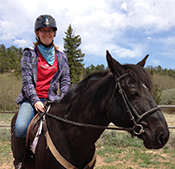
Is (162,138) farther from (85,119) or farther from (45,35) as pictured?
(45,35)

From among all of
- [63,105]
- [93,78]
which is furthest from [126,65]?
[63,105]

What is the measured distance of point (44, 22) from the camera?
2748 millimetres

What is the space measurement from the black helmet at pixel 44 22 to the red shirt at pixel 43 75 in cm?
45

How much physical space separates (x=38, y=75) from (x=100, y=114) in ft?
4.24

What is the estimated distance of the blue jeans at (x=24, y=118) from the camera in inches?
97.4

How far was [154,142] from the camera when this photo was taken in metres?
1.61

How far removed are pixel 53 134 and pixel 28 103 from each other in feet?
2.45

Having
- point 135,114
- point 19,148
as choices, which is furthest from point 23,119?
point 135,114

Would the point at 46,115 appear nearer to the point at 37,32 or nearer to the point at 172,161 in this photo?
the point at 37,32

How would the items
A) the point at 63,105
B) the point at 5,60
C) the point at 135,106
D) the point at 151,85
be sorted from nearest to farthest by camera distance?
the point at 135,106
the point at 151,85
the point at 63,105
the point at 5,60

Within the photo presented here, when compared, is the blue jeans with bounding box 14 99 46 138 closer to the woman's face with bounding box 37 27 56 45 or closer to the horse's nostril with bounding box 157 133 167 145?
the woman's face with bounding box 37 27 56 45

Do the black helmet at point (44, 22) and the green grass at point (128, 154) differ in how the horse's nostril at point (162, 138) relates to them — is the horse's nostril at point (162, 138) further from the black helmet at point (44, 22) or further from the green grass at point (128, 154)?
the green grass at point (128, 154)

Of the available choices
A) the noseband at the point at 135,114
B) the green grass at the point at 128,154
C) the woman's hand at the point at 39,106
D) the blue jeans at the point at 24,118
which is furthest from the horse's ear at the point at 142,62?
the green grass at the point at 128,154

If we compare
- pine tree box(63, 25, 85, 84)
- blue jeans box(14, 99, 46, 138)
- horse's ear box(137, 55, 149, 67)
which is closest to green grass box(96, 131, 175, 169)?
blue jeans box(14, 99, 46, 138)
